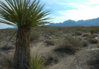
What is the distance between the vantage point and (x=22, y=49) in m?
4.23

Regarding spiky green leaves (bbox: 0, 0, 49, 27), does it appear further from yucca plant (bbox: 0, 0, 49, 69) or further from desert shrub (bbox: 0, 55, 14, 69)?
desert shrub (bbox: 0, 55, 14, 69)

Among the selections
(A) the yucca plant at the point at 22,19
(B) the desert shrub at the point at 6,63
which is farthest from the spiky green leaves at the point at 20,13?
(B) the desert shrub at the point at 6,63

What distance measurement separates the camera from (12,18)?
393cm

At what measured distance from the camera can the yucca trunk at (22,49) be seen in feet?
13.7

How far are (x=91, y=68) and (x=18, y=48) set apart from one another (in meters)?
3.23

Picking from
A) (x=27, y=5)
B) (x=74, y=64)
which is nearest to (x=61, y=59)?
(x=74, y=64)

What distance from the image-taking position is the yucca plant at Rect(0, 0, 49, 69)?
3.95m

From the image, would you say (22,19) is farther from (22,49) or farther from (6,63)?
(6,63)

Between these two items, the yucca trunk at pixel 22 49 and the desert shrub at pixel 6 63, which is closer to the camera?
the yucca trunk at pixel 22 49

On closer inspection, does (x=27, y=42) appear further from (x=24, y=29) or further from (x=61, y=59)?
(x=61, y=59)

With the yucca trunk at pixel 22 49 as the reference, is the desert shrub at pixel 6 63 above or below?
below

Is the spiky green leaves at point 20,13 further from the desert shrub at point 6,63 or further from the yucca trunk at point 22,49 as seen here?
the desert shrub at point 6,63

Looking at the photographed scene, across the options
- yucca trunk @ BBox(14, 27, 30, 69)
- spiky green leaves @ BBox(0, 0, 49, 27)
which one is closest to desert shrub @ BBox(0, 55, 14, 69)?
yucca trunk @ BBox(14, 27, 30, 69)

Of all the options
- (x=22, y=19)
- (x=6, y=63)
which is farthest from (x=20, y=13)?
(x=6, y=63)
